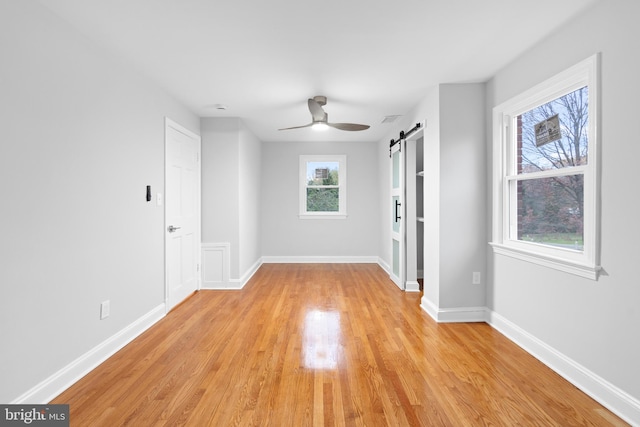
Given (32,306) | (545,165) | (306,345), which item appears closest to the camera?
(32,306)

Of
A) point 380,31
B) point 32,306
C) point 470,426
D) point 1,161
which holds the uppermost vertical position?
point 380,31

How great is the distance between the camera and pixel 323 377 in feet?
7.32

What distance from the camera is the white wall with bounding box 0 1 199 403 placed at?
5.84 feet

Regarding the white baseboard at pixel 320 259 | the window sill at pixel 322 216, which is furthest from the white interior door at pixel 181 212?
the window sill at pixel 322 216

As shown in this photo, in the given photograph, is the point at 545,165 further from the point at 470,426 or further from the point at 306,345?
the point at 306,345

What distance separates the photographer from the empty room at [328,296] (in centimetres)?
184

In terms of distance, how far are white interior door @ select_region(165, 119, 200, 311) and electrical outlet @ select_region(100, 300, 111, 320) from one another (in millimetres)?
1018

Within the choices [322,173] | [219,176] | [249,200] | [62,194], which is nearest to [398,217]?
[322,173]

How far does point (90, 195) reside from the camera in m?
2.38

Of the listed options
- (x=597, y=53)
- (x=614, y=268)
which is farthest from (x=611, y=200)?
(x=597, y=53)

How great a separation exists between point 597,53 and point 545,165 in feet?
2.78

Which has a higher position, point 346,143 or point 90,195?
point 346,143

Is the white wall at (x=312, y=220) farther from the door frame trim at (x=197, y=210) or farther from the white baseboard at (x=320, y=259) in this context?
the door frame trim at (x=197, y=210)

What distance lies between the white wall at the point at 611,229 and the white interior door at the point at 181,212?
12.0 ft
